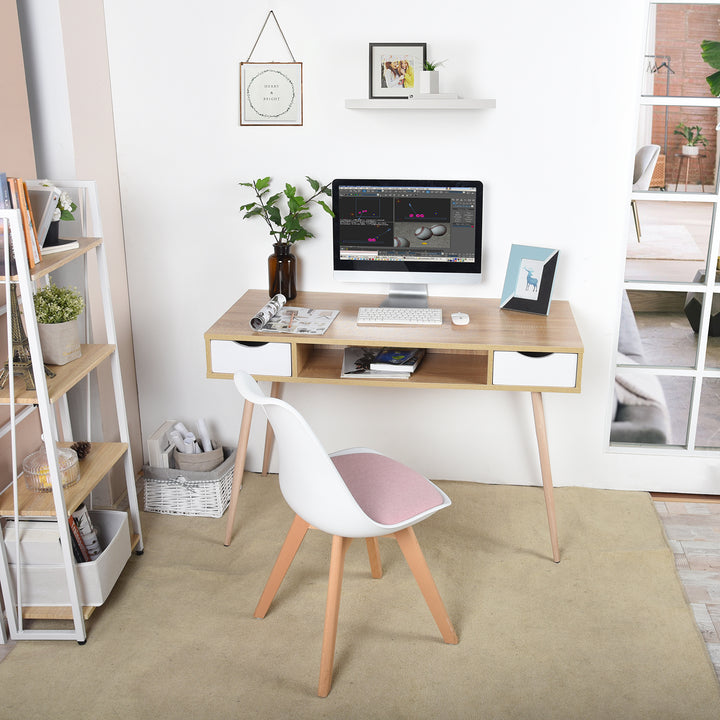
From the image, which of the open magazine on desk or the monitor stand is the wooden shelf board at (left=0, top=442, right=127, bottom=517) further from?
the monitor stand

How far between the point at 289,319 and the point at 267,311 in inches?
4.0

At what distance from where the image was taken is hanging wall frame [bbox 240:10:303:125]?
2.95m

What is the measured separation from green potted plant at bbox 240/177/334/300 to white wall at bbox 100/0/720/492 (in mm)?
67

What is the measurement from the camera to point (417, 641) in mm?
2395

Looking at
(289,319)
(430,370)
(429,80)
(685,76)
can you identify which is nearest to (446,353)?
(430,370)

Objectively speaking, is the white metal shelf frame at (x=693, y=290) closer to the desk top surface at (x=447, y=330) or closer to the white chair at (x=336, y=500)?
the desk top surface at (x=447, y=330)

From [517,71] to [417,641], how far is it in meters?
1.89

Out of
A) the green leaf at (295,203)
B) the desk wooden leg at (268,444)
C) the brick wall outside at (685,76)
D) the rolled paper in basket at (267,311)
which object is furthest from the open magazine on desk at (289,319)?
the brick wall outside at (685,76)


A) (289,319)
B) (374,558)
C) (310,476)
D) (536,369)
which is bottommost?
(374,558)

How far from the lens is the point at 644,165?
294cm

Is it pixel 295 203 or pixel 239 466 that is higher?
pixel 295 203

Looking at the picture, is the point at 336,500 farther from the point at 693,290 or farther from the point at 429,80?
the point at 693,290

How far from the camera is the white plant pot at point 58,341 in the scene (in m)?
2.35

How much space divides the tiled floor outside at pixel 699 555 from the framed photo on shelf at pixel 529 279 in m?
0.93
